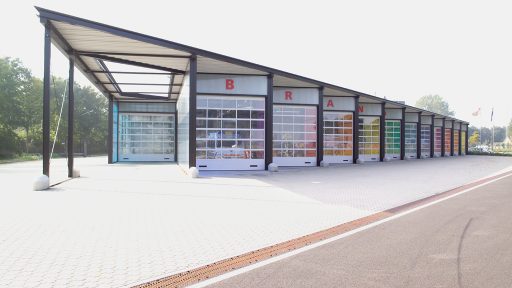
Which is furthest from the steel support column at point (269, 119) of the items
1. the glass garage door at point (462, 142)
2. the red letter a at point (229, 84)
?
the glass garage door at point (462, 142)

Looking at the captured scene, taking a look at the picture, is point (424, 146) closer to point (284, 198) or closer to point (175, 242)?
point (284, 198)

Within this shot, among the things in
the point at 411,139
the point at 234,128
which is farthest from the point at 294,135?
the point at 411,139

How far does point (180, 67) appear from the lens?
19734 mm

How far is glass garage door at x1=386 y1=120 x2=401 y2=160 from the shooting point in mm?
36625

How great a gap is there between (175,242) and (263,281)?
2338mm

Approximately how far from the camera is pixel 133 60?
18219mm

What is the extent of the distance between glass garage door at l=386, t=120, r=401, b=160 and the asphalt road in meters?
29.2

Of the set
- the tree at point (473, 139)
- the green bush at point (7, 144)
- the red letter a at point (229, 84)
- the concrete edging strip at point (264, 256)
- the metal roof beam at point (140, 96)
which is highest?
the metal roof beam at point (140, 96)

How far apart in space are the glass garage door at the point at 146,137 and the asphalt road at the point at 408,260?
85.8ft

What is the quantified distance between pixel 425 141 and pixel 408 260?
41.1 m

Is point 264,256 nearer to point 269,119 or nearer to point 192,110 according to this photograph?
point 192,110

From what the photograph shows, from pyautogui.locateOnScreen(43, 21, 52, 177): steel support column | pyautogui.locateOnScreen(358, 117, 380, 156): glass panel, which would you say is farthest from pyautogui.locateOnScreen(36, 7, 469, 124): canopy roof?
pyautogui.locateOnScreen(358, 117, 380, 156): glass panel

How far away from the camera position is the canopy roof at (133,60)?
14.6m

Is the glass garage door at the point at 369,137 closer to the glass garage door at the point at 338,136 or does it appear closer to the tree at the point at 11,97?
the glass garage door at the point at 338,136
